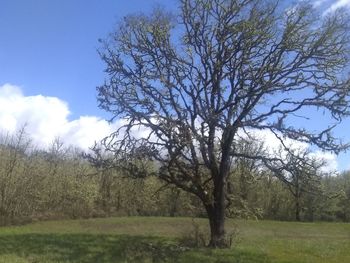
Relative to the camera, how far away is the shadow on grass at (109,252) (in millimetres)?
19052

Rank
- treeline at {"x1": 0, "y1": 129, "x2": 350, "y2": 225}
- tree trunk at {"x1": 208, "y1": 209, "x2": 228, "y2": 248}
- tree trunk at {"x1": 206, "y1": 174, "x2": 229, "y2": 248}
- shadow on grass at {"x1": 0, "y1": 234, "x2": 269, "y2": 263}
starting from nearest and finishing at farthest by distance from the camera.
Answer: shadow on grass at {"x1": 0, "y1": 234, "x2": 269, "y2": 263} < tree trunk at {"x1": 208, "y1": 209, "x2": 228, "y2": 248} < tree trunk at {"x1": 206, "y1": 174, "x2": 229, "y2": 248} < treeline at {"x1": 0, "y1": 129, "x2": 350, "y2": 225}

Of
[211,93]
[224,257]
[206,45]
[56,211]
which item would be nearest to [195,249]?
[224,257]

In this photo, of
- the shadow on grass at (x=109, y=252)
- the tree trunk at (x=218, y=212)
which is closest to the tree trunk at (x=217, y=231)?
the tree trunk at (x=218, y=212)

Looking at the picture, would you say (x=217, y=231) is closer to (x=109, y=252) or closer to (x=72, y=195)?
(x=109, y=252)

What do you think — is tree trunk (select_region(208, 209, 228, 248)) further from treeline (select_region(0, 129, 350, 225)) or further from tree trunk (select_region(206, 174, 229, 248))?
treeline (select_region(0, 129, 350, 225))

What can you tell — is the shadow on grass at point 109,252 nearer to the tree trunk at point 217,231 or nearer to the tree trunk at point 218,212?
the tree trunk at point 217,231

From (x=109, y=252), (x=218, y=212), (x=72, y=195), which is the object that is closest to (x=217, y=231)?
(x=218, y=212)

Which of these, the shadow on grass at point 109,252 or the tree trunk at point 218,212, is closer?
the shadow on grass at point 109,252

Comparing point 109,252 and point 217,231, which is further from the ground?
point 217,231

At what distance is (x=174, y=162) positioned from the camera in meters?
24.7

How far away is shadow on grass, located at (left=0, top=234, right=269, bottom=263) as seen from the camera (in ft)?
62.5

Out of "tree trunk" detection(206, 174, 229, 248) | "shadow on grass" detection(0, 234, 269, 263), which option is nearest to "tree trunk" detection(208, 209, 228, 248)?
"tree trunk" detection(206, 174, 229, 248)

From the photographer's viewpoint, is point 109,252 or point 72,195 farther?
point 72,195

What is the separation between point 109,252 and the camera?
20.9 meters
